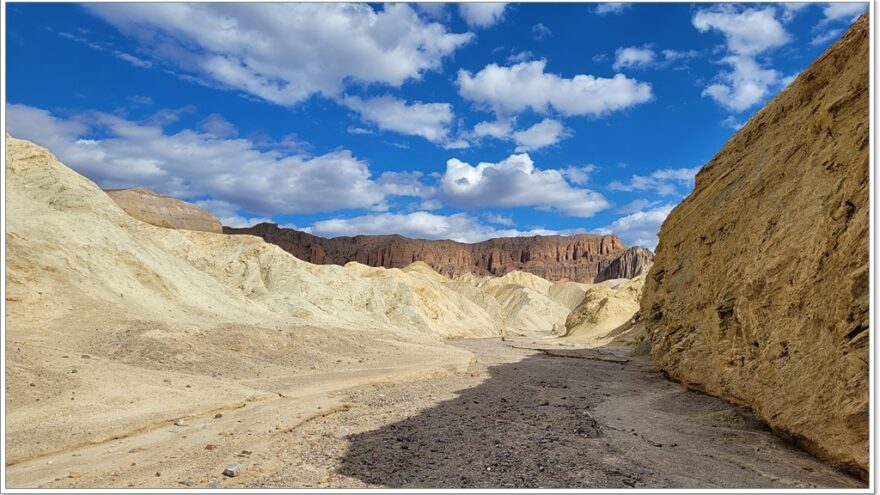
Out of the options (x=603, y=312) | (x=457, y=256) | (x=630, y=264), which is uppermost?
(x=457, y=256)

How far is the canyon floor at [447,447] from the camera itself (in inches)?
316

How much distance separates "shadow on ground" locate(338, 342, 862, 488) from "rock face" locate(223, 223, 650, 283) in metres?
152

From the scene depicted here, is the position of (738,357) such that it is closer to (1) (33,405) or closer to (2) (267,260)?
(1) (33,405)

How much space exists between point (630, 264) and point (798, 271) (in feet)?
550

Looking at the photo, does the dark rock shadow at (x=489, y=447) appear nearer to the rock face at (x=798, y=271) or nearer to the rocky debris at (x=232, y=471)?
the rocky debris at (x=232, y=471)

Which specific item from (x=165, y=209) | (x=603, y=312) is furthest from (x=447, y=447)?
(x=165, y=209)

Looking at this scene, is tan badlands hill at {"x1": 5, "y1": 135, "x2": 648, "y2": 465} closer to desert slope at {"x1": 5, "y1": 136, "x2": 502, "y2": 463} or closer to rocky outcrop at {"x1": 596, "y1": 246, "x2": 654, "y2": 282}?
desert slope at {"x1": 5, "y1": 136, "x2": 502, "y2": 463}

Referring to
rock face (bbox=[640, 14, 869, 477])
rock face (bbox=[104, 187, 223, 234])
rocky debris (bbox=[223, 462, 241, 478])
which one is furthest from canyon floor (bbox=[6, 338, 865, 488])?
rock face (bbox=[104, 187, 223, 234])

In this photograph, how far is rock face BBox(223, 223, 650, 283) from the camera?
165m

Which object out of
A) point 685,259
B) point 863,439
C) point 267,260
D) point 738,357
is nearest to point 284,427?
point 863,439

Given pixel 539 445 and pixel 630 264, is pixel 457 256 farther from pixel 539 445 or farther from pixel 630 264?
pixel 539 445

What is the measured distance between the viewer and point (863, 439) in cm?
779

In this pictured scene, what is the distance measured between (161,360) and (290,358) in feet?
17.5

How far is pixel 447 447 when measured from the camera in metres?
9.85
